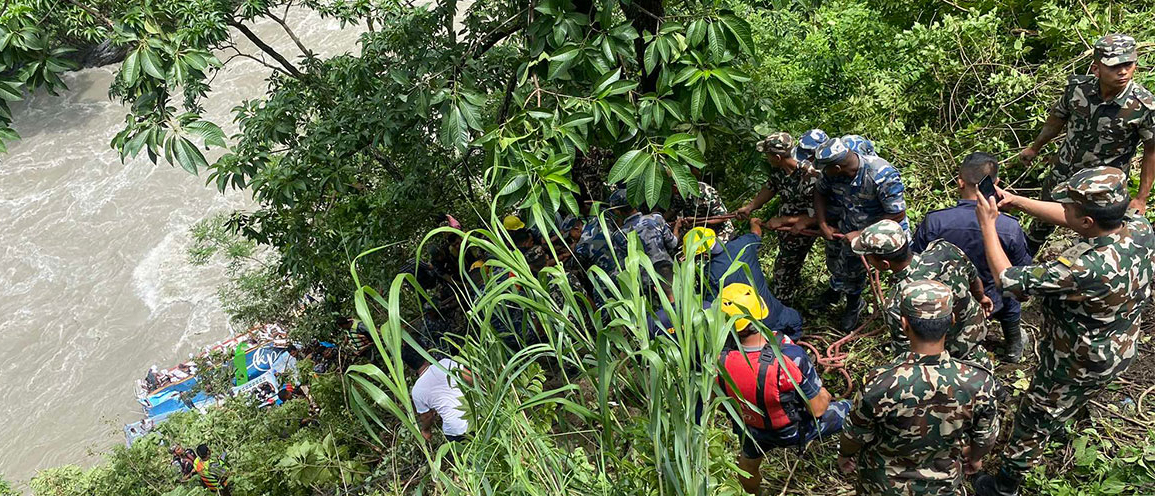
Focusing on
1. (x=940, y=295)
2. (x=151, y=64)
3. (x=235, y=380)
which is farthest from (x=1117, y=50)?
(x=235, y=380)

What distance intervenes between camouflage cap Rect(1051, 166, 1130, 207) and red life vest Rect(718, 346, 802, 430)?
1180 mm

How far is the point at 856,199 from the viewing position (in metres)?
4.04

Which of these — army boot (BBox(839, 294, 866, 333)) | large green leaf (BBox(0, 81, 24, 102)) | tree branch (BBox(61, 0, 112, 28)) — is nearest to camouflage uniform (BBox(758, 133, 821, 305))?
army boot (BBox(839, 294, 866, 333))

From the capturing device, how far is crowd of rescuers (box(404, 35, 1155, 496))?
280 cm

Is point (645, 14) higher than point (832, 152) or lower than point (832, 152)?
higher

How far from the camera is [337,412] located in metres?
5.38

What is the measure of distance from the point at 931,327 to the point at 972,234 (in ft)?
3.69

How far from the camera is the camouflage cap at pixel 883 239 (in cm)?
323

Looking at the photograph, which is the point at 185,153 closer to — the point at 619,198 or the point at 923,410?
the point at 619,198

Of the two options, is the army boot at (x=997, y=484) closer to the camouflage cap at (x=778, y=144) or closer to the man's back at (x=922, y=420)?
the man's back at (x=922, y=420)

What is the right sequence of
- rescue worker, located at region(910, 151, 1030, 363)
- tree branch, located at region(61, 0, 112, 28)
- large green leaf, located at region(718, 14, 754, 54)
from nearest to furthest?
large green leaf, located at region(718, 14, 754, 54) < tree branch, located at region(61, 0, 112, 28) < rescue worker, located at region(910, 151, 1030, 363)

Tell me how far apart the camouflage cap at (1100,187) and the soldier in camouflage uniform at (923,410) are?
63cm

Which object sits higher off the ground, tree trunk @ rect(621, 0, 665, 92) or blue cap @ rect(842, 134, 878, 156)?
tree trunk @ rect(621, 0, 665, 92)

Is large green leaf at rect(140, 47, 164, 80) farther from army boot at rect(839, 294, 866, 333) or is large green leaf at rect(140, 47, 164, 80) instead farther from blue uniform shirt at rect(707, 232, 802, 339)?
army boot at rect(839, 294, 866, 333)
